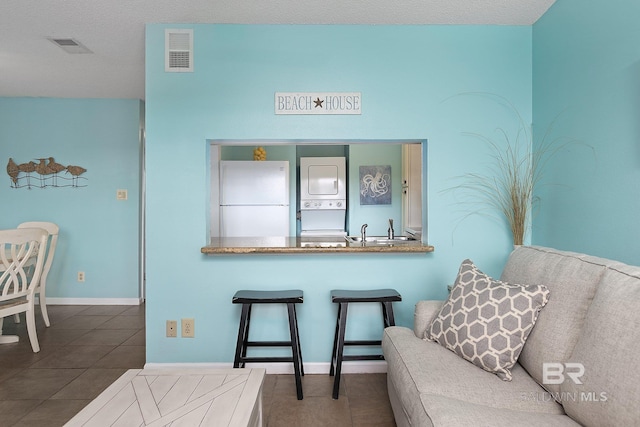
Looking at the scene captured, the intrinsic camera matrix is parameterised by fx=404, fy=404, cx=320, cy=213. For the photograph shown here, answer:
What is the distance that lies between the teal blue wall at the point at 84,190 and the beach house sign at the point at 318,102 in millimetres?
2624

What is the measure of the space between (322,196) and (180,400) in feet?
13.0

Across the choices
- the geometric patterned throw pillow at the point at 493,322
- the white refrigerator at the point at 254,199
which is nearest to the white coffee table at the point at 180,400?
the geometric patterned throw pillow at the point at 493,322

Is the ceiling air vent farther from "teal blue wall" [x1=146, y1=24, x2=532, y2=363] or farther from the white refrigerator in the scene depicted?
the white refrigerator

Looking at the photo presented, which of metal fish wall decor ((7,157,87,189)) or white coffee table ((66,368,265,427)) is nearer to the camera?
white coffee table ((66,368,265,427))

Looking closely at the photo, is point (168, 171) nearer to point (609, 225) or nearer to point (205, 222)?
point (205, 222)

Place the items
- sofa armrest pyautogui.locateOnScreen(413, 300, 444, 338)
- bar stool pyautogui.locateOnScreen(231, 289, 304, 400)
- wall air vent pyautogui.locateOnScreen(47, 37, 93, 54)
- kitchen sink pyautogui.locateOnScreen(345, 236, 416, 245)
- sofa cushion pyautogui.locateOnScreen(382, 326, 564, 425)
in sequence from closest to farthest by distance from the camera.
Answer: sofa cushion pyautogui.locateOnScreen(382, 326, 564, 425) → sofa armrest pyautogui.locateOnScreen(413, 300, 444, 338) → bar stool pyautogui.locateOnScreen(231, 289, 304, 400) → wall air vent pyautogui.locateOnScreen(47, 37, 93, 54) → kitchen sink pyautogui.locateOnScreen(345, 236, 416, 245)

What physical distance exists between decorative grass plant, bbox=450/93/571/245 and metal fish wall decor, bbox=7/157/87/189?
13.6 ft

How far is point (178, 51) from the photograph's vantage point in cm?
274

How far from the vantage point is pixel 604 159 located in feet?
6.76

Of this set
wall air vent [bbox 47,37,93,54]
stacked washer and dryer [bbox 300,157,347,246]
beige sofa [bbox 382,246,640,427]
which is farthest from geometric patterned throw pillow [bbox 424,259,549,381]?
stacked washer and dryer [bbox 300,157,347,246]

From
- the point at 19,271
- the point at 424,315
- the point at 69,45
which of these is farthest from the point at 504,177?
the point at 19,271

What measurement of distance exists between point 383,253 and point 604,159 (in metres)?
1.36

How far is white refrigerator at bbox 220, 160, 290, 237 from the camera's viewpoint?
15.4ft

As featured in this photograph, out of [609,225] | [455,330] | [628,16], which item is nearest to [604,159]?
[609,225]
